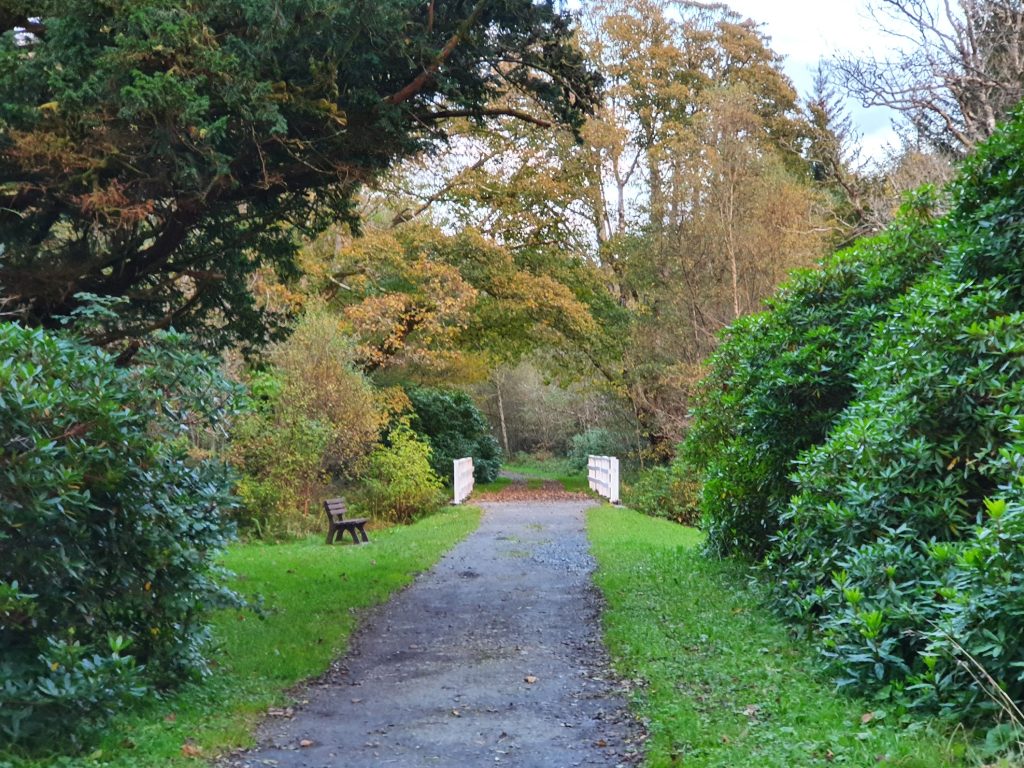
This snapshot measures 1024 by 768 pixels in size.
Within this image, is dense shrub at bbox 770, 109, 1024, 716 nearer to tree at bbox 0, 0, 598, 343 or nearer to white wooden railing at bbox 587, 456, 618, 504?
tree at bbox 0, 0, 598, 343

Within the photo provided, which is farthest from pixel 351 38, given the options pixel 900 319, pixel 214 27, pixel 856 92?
pixel 856 92

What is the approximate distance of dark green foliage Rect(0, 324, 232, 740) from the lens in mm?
5586

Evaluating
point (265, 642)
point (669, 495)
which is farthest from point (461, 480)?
point (265, 642)

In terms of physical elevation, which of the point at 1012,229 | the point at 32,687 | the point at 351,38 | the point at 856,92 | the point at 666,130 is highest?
the point at 666,130

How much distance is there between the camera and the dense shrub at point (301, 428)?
65.5 feet

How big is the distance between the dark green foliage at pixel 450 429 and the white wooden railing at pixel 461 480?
2.87 m

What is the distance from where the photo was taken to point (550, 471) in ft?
165

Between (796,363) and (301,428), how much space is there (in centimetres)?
1231

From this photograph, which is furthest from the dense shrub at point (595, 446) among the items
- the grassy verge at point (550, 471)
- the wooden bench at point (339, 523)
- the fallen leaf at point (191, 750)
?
the fallen leaf at point (191, 750)

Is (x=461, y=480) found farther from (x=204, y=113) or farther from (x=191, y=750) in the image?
(x=191, y=750)

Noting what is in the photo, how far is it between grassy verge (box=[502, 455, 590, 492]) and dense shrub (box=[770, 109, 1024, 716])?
1075 inches

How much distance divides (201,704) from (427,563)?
827 centimetres

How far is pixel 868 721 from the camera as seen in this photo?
5816 mm

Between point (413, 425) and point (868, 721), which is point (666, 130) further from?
point (868, 721)
